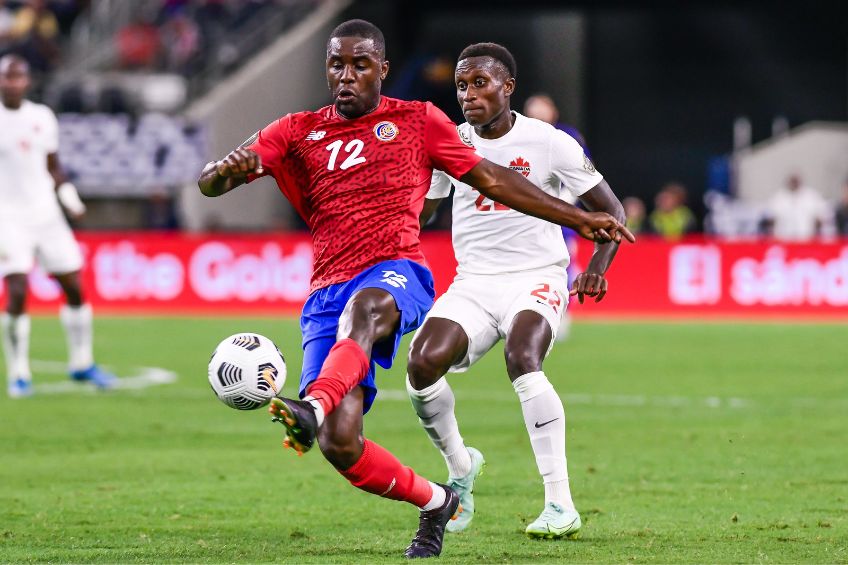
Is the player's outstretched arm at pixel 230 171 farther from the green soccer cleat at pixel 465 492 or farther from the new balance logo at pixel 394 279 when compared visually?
the green soccer cleat at pixel 465 492

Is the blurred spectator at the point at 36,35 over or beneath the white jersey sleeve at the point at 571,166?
over

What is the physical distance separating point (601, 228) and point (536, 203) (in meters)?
0.30

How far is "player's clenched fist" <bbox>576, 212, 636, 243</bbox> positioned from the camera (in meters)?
6.35

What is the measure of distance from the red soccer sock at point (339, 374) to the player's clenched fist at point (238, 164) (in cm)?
79

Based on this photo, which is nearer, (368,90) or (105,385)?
(368,90)

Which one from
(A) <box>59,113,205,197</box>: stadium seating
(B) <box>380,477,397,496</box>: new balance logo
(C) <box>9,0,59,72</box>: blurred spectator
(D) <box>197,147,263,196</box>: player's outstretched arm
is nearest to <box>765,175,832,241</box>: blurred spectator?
(A) <box>59,113,205,197</box>: stadium seating

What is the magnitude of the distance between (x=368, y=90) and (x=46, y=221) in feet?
24.0

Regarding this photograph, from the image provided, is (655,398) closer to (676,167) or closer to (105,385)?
(105,385)

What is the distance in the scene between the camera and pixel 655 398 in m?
13.0

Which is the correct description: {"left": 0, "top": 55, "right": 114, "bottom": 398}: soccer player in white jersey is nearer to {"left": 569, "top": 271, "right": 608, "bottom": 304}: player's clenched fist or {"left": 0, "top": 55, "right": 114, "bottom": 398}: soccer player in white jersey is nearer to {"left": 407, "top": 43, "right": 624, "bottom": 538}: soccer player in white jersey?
{"left": 407, "top": 43, "right": 624, "bottom": 538}: soccer player in white jersey

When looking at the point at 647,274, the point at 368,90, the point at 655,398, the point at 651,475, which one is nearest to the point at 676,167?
the point at 647,274

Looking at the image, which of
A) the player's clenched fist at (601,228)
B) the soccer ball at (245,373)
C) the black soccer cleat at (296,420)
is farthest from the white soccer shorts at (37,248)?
the black soccer cleat at (296,420)

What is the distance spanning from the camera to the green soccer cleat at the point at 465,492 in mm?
7134

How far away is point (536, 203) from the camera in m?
6.39
